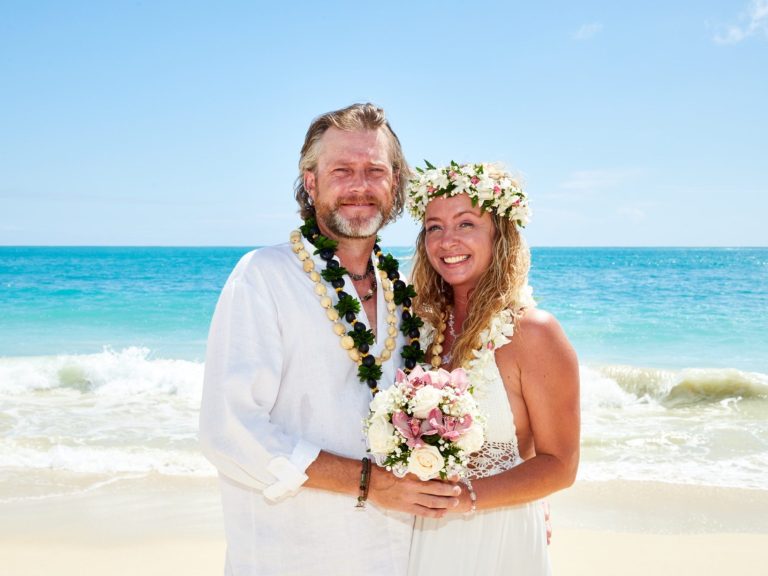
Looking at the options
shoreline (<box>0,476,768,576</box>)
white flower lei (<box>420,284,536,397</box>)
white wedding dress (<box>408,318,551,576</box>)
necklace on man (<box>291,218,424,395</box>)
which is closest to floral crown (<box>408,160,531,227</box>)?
necklace on man (<box>291,218,424,395</box>)

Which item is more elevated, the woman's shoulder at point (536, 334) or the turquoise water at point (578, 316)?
the woman's shoulder at point (536, 334)

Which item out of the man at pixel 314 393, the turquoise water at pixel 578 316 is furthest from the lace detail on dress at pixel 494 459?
the turquoise water at pixel 578 316

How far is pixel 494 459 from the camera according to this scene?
10.8 feet

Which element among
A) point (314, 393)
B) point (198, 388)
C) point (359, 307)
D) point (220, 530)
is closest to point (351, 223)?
point (359, 307)

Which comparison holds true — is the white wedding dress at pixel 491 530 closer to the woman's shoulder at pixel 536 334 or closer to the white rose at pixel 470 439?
the woman's shoulder at pixel 536 334

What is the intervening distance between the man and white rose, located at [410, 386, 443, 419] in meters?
0.32

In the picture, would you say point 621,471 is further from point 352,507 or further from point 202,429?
point 202,429

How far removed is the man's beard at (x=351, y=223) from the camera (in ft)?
10.9

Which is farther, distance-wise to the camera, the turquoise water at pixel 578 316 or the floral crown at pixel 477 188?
the turquoise water at pixel 578 316

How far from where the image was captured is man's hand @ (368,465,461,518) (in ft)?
8.96

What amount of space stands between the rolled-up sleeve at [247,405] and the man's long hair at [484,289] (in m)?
1.01

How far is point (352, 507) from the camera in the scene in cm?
296

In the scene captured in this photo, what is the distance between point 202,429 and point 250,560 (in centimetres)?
59

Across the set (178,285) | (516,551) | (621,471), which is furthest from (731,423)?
(178,285)
